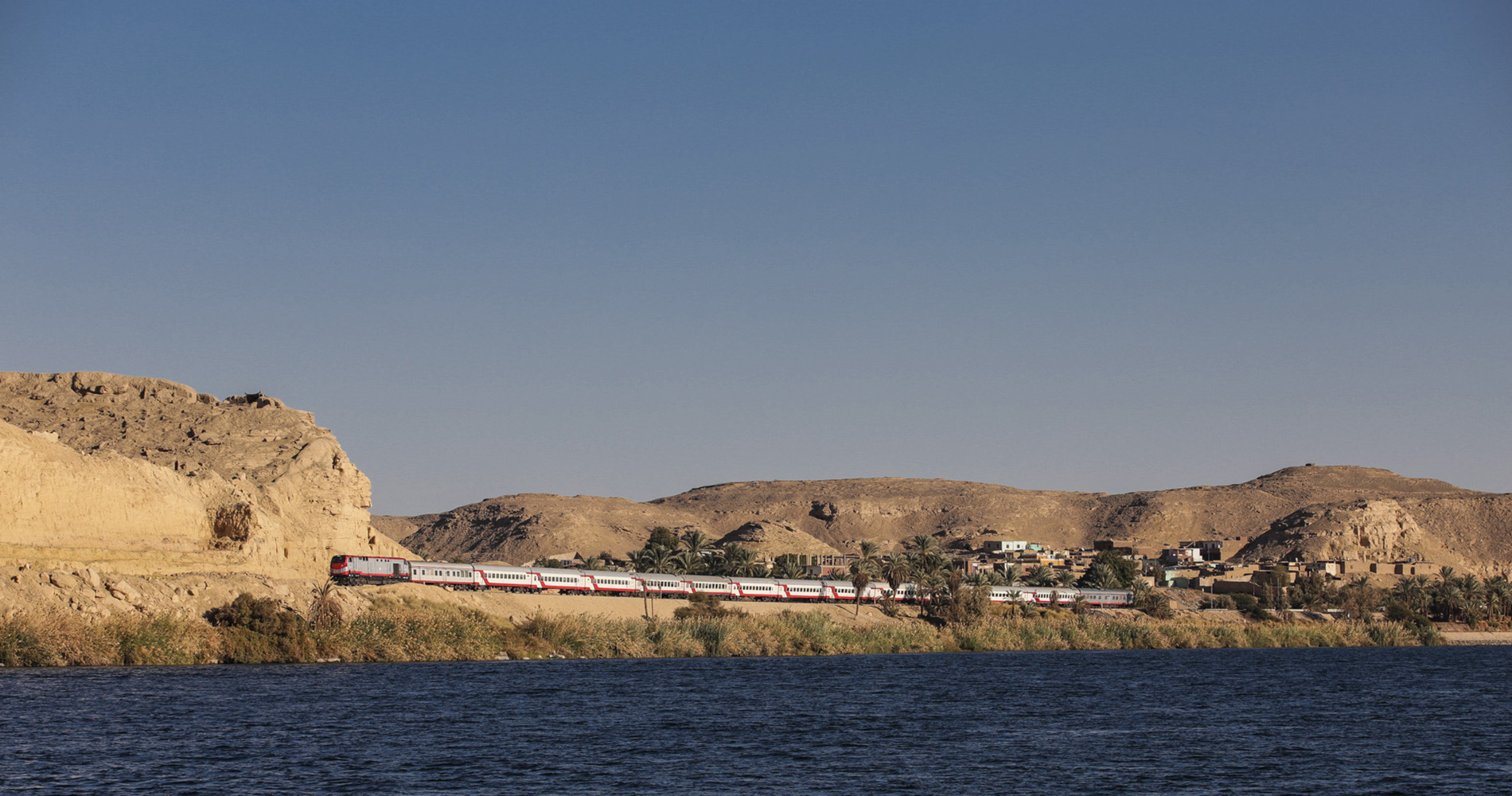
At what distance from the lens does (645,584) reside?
3590 inches

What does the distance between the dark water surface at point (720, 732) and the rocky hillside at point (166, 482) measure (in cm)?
837

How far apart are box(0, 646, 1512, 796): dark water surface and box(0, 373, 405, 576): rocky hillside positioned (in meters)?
8.37

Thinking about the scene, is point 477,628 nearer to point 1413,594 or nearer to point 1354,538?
point 1413,594

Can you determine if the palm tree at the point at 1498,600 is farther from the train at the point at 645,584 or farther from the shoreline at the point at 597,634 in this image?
the train at the point at 645,584

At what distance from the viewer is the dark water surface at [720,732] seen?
30625 millimetres

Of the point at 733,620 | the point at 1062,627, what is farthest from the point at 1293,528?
the point at 733,620

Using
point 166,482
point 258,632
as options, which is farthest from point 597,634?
point 166,482

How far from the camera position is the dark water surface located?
30625mm

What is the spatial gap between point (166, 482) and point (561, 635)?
2107 centimetres

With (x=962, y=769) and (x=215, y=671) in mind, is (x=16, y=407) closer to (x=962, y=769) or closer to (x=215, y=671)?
(x=215, y=671)

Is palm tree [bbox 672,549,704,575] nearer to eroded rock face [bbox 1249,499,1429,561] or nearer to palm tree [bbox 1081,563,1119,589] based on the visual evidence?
palm tree [bbox 1081,563,1119,589]

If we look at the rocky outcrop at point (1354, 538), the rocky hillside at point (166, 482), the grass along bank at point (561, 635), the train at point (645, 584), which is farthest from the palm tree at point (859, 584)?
the rocky outcrop at point (1354, 538)

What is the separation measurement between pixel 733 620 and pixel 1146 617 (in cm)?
4467

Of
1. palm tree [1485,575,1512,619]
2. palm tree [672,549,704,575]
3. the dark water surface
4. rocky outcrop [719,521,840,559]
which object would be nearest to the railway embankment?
the dark water surface
